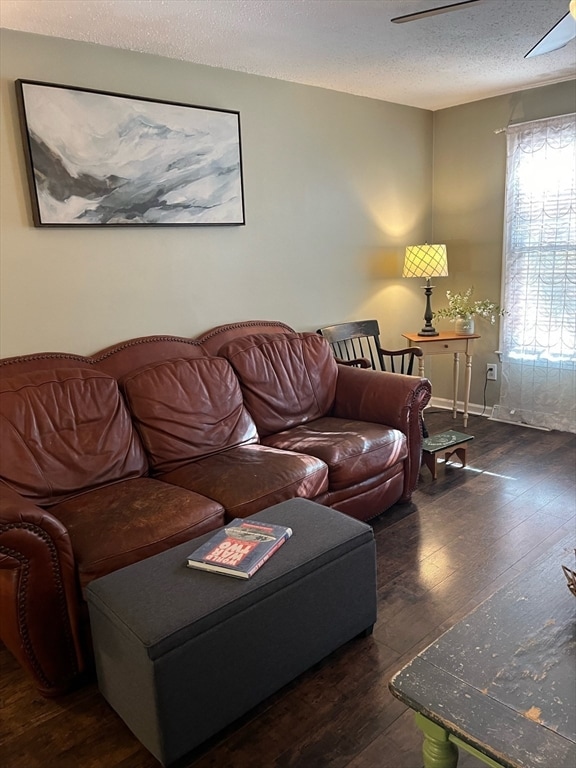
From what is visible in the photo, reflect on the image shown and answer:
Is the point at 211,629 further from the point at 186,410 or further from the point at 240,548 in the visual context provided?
the point at 186,410

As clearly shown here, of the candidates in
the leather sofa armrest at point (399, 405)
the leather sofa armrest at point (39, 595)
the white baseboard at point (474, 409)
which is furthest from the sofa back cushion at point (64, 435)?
the white baseboard at point (474, 409)

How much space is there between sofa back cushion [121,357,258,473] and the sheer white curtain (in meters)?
2.40

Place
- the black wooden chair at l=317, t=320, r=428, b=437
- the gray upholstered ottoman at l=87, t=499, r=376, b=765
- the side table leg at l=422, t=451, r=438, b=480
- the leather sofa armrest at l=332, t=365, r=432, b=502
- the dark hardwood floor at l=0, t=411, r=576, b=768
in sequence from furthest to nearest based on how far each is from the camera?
the black wooden chair at l=317, t=320, r=428, b=437
the side table leg at l=422, t=451, r=438, b=480
the leather sofa armrest at l=332, t=365, r=432, b=502
the dark hardwood floor at l=0, t=411, r=576, b=768
the gray upholstered ottoman at l=87, t=499, r=376, b=765

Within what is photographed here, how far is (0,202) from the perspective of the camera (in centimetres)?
251

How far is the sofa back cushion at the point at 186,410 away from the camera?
8.72ft

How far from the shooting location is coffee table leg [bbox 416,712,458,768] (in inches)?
48.4

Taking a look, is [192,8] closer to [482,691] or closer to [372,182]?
[372,182]

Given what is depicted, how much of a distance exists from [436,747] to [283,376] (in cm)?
219

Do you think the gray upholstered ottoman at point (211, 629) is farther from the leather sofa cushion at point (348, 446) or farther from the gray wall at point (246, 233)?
the gray wall at point (246, 233)

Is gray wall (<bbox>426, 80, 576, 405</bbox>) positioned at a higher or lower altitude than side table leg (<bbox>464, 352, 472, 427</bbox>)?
higher

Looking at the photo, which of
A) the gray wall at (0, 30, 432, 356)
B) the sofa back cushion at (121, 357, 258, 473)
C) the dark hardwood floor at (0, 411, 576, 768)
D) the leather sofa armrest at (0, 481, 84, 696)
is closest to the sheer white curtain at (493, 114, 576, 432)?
the gray wall at (0, 30, 432, 356)

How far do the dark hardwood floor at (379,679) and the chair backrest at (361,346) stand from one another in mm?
1039

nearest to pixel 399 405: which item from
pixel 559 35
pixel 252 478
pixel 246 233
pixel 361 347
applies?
pixel 252 478

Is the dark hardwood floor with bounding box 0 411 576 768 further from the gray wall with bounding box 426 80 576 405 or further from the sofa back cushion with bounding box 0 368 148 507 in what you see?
the gray wall with bounding box 426 80 576 405
